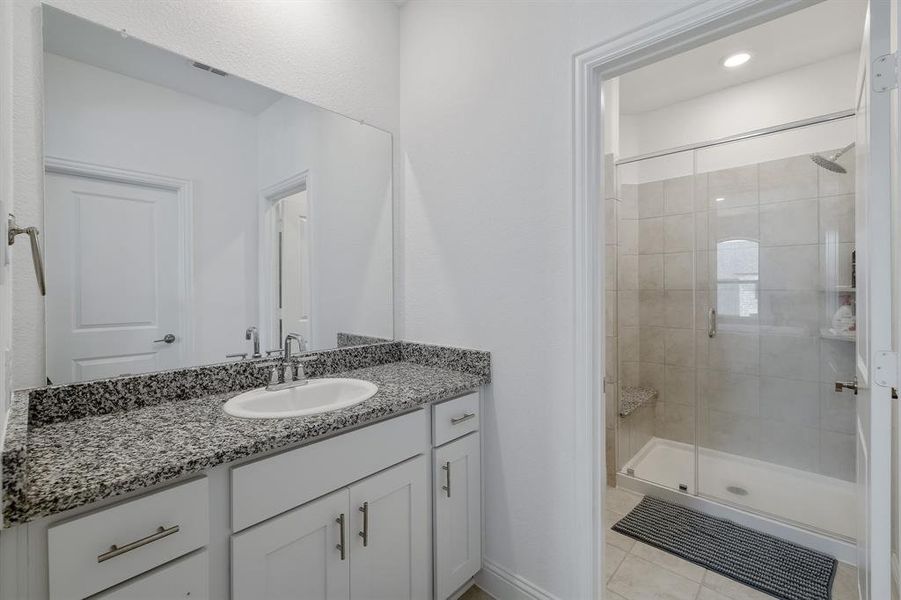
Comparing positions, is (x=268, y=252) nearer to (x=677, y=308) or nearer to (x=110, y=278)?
(x=110, y=278)

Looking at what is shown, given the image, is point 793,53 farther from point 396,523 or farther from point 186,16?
point 396,523

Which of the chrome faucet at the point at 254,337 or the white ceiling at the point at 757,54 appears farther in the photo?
the white ceiling at the point at 757,54

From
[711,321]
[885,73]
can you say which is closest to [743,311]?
[711,321]

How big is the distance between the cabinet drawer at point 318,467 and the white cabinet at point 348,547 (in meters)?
0.03

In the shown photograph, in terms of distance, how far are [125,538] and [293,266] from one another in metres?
1.12

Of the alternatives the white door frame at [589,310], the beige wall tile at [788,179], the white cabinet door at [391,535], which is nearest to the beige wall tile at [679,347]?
the beige wall tile at [788,179]

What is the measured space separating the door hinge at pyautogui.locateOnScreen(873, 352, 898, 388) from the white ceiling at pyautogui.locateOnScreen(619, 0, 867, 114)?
1.66 m

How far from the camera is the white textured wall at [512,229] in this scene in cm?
146

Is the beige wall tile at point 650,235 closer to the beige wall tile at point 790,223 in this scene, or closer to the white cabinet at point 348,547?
the beige wall tile at point 790,223

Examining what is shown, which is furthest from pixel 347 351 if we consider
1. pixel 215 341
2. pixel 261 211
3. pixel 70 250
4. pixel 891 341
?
pixel 891 341

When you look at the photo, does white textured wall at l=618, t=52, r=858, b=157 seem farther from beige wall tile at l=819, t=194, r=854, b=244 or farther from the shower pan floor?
the shower pan floor

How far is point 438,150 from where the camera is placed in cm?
189

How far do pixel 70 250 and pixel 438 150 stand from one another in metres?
1.39

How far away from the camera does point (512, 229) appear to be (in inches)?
63.3
